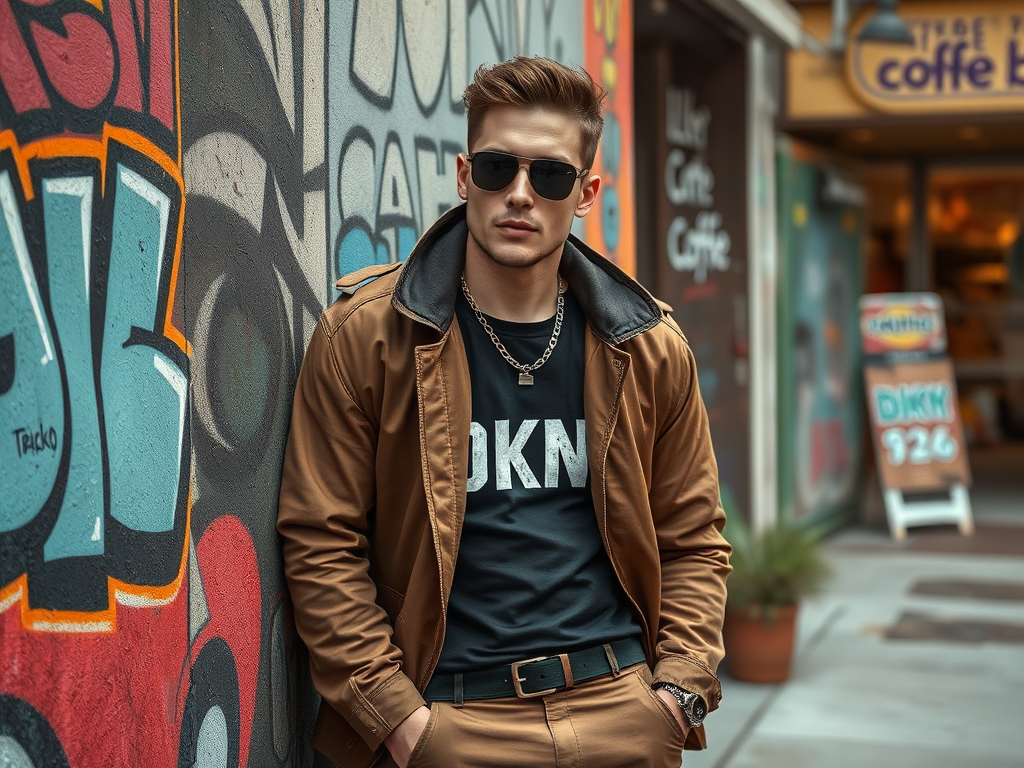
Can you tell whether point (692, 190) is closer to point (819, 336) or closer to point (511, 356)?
point (819, 336)

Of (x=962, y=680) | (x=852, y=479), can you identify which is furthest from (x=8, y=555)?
(x=852, y=479)

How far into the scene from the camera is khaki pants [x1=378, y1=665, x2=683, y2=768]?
7.80 feet

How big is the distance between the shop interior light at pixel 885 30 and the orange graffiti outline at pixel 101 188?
7044 millimetres

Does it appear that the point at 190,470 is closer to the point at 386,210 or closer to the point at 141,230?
the point at 141,230

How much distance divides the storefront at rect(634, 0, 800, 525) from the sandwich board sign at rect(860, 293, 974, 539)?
141cm

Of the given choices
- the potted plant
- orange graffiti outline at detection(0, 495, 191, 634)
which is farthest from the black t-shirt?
the potted plant

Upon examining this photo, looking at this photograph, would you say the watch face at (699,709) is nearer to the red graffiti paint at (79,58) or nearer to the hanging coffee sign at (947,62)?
the red graffiti paint at (79,58)

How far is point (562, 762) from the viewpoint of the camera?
243 cm

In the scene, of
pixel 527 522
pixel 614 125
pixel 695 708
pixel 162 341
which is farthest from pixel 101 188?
pixel 614 125

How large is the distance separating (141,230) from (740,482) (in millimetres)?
6843

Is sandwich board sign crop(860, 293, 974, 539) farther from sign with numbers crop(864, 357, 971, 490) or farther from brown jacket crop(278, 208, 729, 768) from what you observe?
brown jacket crop(278, 208, 729, 768)

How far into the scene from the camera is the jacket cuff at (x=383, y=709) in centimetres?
235

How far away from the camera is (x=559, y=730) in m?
2.44

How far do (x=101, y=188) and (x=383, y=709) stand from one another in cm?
102
